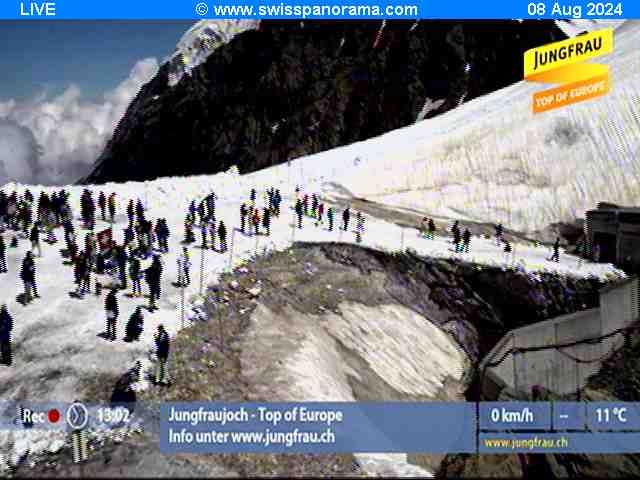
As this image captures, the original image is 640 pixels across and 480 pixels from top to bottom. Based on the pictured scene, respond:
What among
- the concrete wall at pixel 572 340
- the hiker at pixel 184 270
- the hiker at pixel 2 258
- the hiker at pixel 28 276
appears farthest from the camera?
the concrete wall at pixel 572 340

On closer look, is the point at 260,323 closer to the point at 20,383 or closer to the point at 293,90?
the point at 20,383

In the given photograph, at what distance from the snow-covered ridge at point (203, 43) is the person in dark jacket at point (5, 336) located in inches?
4235

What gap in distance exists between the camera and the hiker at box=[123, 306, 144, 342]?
21.7 m

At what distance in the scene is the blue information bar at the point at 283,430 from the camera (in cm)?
1641

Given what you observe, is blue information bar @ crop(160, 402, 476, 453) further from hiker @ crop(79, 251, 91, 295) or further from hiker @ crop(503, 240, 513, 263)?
hiker @ crop(503, 240, 513, 263)

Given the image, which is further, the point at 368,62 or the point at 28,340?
the point at 368,62

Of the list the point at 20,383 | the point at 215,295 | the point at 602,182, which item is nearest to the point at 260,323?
the point at 215,295

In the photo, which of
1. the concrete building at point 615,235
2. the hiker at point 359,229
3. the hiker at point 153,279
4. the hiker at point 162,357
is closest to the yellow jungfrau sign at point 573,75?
the concrete building at point 615,235

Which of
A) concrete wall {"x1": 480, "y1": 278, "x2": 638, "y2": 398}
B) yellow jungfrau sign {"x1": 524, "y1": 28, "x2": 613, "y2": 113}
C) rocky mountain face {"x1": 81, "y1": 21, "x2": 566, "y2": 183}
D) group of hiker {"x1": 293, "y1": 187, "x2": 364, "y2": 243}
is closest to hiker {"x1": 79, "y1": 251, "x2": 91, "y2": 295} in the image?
group of hiker {"x1": 293, "y1": 187, "x2": 364, "y2": 243}

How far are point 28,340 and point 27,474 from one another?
22.7ft

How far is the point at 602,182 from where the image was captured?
50.8 meters

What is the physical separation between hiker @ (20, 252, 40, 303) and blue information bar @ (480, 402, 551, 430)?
15.4 meters

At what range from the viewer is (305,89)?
375 feet
